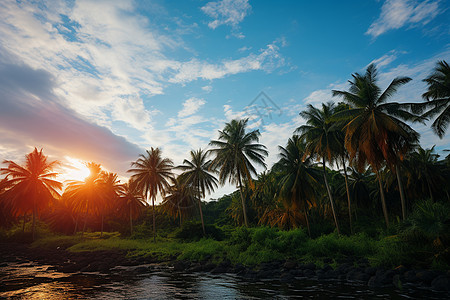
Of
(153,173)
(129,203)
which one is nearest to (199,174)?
(153,173)

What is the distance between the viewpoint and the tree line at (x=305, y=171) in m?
21.9

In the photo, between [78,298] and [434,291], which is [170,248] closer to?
[78,298]

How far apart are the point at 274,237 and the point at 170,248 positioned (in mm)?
11956

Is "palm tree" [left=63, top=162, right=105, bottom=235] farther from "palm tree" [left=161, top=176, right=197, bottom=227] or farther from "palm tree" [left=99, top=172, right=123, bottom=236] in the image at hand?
"palm tree" [left=161, top=176, right=197, bottom=227]

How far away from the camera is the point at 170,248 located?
92.9 ft

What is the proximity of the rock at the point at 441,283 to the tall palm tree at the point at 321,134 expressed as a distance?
54.1 ft

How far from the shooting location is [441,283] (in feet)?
36.7

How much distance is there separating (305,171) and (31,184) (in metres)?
40.4

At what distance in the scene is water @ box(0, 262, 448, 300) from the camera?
37.0ft

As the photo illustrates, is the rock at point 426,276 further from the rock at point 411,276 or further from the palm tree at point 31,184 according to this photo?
the palm tree at point 31,184

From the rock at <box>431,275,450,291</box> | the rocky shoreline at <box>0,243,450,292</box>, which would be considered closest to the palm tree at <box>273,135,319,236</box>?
the rocky shoreline at <box>0,243,450,292</box>

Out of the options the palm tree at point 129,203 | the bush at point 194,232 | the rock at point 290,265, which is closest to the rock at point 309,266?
the rock at point 290,265

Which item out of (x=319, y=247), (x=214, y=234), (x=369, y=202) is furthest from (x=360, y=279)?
(x=369, y=202)

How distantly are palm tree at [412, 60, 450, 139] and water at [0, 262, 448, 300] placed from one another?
702 inches
